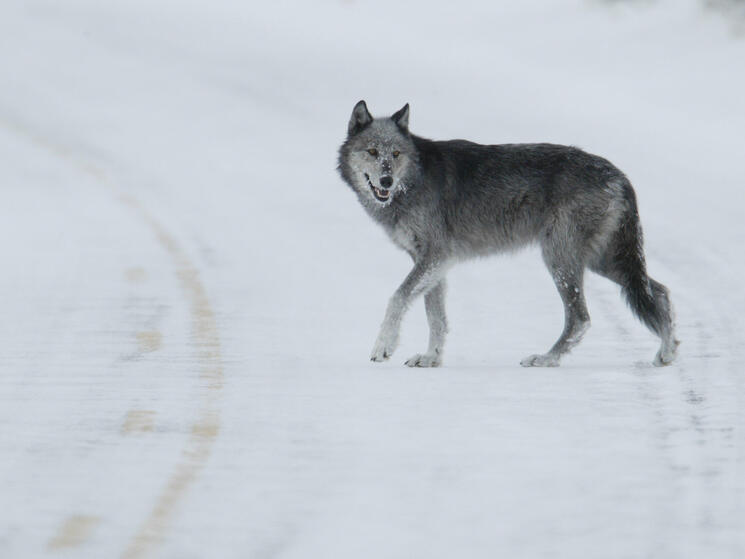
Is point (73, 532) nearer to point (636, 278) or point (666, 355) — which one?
point (666, 355)

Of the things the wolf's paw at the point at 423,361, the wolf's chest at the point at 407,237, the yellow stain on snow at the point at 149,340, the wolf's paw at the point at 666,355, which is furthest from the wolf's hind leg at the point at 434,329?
the yellow stain on snow at the point at 149,340

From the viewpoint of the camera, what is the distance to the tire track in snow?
5590 millimetres

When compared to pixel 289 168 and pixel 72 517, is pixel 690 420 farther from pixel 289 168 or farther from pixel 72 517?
pixel 289 168

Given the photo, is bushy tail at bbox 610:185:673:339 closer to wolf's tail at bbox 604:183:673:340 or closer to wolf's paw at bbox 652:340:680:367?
wolf's tail at bbox 604:183:673:340

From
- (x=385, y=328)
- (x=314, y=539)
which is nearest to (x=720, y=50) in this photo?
(x=385, y=328)

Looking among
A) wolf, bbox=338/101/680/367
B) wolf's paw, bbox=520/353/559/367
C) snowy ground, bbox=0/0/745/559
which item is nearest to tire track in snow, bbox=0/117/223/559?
snowy ground, bbox=0/0/745/559

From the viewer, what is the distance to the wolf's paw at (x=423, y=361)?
373 inches

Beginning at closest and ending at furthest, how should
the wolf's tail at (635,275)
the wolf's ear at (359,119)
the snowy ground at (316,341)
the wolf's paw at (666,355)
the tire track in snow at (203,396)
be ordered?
the tire track in snow at (203,396)
the snowy ground at (316,341)
the wolf's paw at (666,355)
the wolf's tail at (635,275)
the wolf's ear at (359,119)

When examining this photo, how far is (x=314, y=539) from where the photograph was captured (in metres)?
5.48

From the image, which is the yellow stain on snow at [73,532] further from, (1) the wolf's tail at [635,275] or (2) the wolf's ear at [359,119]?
(2) the wolf's ear at [359,119]

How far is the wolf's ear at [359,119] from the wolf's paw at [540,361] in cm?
209

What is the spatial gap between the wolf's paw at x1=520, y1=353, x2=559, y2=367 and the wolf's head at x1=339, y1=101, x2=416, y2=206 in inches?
58.0

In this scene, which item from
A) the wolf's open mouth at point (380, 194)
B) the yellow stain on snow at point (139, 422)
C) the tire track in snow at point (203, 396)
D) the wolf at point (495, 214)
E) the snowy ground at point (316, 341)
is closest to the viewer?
the tire track in snow at point (203, 396)

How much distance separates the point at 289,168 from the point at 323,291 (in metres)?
7.94
